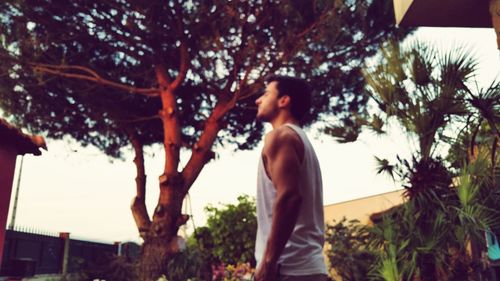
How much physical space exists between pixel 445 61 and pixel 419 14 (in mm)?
1651

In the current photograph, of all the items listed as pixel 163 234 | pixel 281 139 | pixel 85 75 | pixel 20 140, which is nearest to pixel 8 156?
pixel 20 140

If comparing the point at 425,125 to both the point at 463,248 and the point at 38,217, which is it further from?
the point at 38,217

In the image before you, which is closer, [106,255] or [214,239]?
[106,255]

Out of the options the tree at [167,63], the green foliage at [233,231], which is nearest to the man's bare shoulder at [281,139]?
the tree at [167,63]

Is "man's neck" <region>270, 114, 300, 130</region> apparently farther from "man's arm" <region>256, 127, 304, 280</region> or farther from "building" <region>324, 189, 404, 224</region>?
"building" <region>324, 189, 404, 224</region>

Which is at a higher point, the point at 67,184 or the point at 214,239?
the point at 67,184

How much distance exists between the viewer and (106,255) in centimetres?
983

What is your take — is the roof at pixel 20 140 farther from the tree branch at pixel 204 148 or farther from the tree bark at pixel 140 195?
the tree branch at pixel 204 148

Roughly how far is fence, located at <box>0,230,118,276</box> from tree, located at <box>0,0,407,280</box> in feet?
7.10

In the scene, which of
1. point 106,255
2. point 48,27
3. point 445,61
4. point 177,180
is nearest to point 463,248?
point 445,61

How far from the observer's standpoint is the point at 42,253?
34.1ft

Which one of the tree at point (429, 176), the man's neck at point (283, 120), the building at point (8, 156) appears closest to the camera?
the man's neck at point (283, 120)

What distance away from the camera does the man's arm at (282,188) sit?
4.86 feet

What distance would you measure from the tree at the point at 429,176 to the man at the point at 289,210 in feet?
12.6
